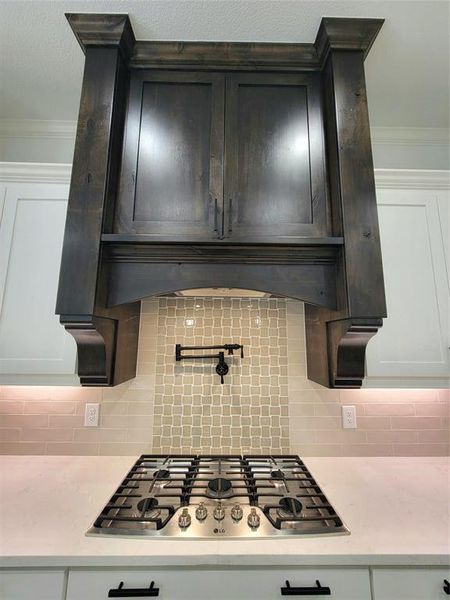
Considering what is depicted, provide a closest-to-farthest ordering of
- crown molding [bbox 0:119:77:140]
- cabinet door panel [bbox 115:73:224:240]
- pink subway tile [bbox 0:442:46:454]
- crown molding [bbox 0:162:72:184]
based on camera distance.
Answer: cabinet door panel [bbox 115:73:224:240]
crown molding [bbox 0:162:72:184]
pink subway tile [bbox 0:442:46:454]
crown molding [bbox 0:119:77:140]

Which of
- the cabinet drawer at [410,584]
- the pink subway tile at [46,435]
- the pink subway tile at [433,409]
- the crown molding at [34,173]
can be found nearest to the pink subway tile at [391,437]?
the pink subway tile at [433,409]

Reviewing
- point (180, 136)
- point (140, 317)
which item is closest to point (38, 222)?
point (140, 317)

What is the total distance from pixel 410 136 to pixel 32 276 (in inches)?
90.4

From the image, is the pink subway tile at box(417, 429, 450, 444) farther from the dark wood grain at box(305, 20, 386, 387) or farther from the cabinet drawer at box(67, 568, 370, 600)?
the cabinet drawer at box(67, 568, 370, 600)

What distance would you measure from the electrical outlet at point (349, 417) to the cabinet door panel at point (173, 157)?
121 centimetres

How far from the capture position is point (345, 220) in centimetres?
115

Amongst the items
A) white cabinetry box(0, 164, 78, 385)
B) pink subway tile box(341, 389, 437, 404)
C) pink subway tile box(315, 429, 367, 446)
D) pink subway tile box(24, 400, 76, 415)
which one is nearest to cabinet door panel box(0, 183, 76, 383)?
white cabinetry box(0, 164, 78, 385)

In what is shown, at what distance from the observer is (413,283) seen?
55.8 inches

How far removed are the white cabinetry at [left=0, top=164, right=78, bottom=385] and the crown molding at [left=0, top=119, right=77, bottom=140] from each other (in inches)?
21.8

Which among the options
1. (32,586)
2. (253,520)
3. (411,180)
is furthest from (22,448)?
(411,180)

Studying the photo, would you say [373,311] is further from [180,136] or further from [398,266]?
[180,136]

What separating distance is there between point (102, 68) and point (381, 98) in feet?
4.70

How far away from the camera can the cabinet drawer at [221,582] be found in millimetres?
886

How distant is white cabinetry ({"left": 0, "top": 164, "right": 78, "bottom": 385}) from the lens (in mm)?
1333
